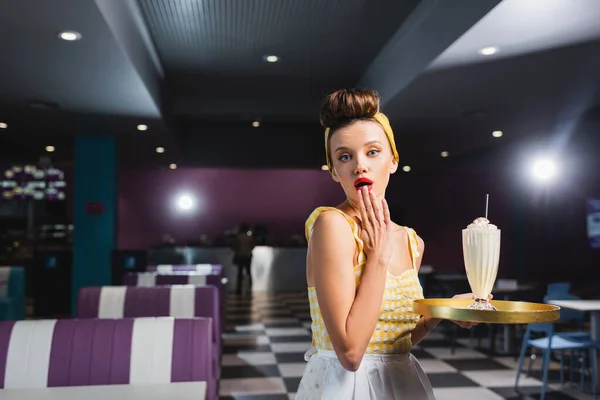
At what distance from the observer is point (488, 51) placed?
4.37 meters

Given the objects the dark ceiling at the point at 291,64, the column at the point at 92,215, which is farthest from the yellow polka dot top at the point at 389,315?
the column at the point at 92,215

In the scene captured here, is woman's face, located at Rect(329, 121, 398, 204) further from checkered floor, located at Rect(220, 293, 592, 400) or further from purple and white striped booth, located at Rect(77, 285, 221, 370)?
checkered floor, located at Rect(220, 293, 592, 400)

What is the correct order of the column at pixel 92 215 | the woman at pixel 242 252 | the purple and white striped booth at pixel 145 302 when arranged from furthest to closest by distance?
the woman at pixel 242 252, the column at pixel 92 215, the purple and white striped booth at pixel 145 302

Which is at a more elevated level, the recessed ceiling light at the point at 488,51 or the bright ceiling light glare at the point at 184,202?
the recessed ceiling light at the point at 488,51

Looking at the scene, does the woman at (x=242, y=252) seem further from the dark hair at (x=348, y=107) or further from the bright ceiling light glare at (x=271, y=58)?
the dark hair at (x=348, y=107)

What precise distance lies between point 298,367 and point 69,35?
128 inches

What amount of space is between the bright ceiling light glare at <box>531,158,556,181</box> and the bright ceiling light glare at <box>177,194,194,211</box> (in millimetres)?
7493

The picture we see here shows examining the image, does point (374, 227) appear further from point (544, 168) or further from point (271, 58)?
point (544, 168)

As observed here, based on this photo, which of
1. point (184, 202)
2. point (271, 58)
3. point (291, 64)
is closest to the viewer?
point (271, 58)

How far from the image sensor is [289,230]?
13.5 m

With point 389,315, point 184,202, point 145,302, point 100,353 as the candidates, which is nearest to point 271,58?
point 145,302

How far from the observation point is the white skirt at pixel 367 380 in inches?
42.4

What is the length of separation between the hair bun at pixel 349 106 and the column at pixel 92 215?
7.39 m

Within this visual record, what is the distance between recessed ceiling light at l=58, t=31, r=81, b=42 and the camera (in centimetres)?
404
